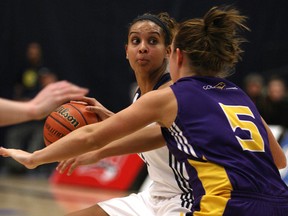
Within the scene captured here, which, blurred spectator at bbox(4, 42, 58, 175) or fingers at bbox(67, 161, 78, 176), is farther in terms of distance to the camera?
blurred spectator at bbox(4, 42, 58, 175)

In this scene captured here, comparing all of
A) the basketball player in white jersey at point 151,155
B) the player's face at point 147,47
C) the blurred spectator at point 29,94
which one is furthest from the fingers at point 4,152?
the blurred spectator at point 29,94

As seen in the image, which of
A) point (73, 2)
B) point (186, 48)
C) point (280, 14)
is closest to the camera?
point (186, 48)

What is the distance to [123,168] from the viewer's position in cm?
988

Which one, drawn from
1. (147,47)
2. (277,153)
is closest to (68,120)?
(147,47)

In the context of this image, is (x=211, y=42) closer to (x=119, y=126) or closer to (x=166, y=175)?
(x=119, y=126)

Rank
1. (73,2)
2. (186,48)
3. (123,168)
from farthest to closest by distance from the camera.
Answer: (73,2), (123,168), (186,48)

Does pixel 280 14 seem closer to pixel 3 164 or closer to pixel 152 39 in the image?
pixel 3 164

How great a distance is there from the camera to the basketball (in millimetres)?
4215

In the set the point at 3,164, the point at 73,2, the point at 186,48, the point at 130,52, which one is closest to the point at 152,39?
the point at 130,52

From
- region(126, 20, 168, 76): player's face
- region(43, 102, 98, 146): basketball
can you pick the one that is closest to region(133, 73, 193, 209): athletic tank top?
region(126, 20, 168, 76): player's face

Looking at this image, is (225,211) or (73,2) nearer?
(225,211)

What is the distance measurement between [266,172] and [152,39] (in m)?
1.31

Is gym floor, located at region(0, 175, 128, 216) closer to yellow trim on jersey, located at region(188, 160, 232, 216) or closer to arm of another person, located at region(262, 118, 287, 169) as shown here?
arm of another person, located at region(262, 118, 287, 169)

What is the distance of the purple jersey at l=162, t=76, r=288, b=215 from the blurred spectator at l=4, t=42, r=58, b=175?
8.70 meters
